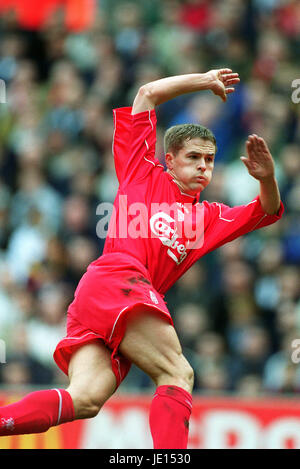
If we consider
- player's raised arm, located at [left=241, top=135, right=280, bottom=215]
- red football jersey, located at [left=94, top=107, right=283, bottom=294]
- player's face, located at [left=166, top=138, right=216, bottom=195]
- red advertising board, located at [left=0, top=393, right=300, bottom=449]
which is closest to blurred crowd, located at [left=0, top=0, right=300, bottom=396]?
red advertising board, located at [left=0, top=393, right=300, bottom=449]

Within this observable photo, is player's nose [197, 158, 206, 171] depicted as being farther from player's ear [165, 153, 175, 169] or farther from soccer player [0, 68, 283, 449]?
player's ear [165, 153, 175, 169]

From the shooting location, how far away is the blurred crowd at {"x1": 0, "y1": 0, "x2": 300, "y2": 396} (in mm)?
7859

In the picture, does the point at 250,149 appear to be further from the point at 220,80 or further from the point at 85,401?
the point at 85,401

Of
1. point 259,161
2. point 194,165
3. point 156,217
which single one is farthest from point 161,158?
point 156,217

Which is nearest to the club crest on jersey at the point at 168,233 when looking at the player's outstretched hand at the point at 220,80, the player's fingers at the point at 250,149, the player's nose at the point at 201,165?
the player's nose at the point at 201,165

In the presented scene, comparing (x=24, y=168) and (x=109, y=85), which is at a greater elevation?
(x=109, y=85)

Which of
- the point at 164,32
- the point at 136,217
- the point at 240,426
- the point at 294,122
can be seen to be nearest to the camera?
the point at 136,217

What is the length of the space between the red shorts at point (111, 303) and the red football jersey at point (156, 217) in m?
0.10

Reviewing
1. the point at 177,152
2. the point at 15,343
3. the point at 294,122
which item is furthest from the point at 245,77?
the point at 177,152

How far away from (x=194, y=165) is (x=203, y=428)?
259 centimetres

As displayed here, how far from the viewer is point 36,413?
174 inches

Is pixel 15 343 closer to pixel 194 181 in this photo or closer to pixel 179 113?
pixel 179 113

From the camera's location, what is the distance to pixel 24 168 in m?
9.55

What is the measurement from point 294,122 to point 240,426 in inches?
132
